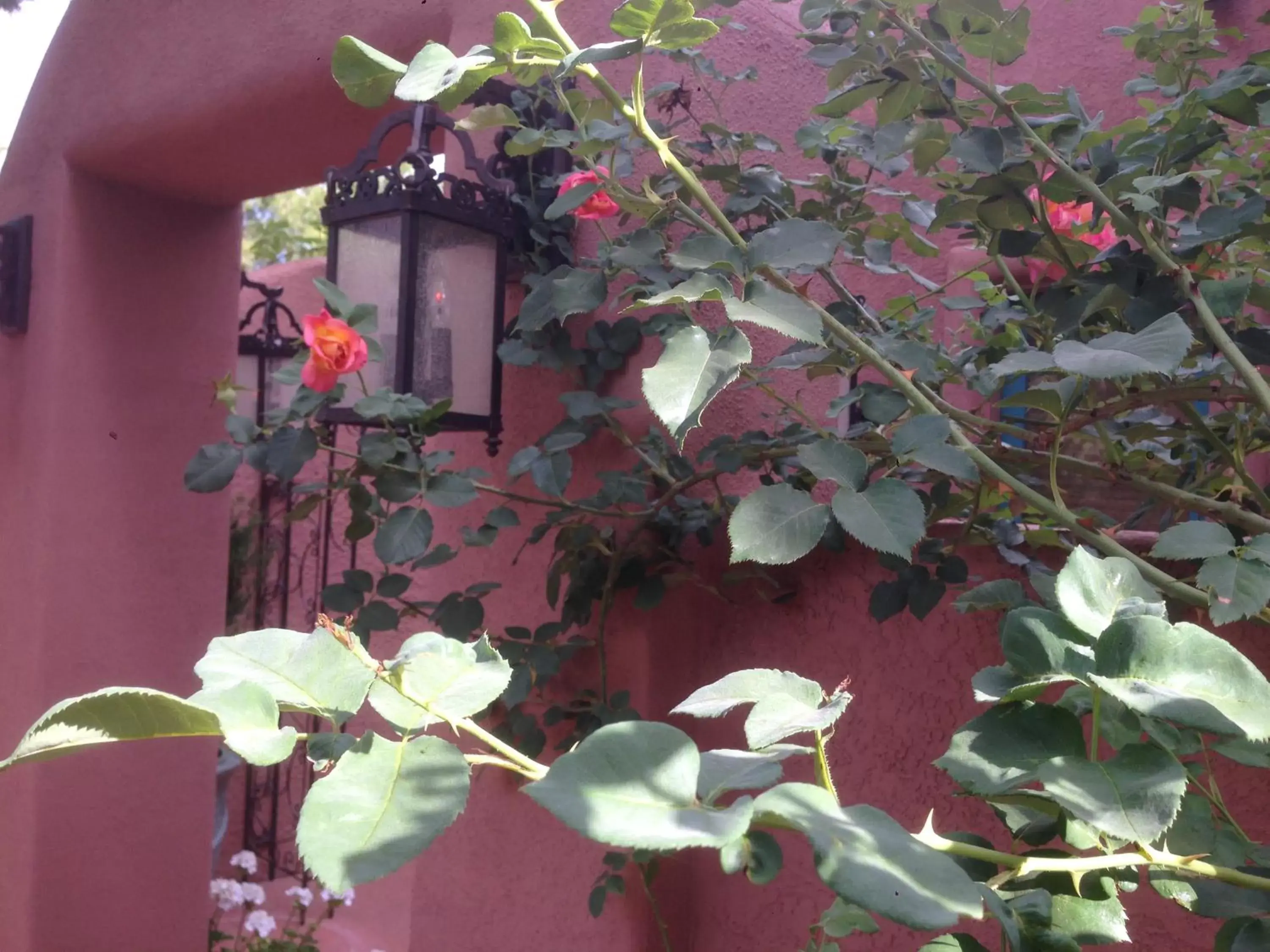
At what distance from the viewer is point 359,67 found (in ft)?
2.56

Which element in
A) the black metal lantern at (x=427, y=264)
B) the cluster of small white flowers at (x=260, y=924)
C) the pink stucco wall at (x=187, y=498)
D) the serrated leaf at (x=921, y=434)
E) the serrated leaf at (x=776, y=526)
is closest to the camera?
the serrated leaf at (x=776, y=526)

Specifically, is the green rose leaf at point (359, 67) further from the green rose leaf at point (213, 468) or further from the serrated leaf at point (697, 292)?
the green rose leaf at point (213, 468)

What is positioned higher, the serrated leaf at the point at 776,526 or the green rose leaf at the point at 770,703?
the serrated leaf at the point at 776,526

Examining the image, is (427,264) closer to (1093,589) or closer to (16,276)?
(1093,589)

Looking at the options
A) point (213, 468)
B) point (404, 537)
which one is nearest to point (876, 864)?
point (404, 537)

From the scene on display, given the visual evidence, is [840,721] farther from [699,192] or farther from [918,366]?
[699,192]

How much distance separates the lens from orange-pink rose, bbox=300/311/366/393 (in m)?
A: 1.44

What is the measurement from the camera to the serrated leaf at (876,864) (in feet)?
1.19

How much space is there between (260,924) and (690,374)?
2925 millimetres

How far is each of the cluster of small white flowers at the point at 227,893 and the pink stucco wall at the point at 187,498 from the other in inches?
8.7

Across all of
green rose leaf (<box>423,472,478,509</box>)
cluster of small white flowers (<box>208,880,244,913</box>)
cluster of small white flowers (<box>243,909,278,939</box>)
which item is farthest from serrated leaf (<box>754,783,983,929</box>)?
cluster of small white flowers (<box>208,880,244,913</box>)

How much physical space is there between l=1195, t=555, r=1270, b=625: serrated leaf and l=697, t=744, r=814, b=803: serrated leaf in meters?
0.42

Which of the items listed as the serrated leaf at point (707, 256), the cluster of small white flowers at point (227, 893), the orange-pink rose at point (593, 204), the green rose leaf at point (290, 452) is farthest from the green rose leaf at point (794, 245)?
the cluster of small white flowers at point (227, 893)

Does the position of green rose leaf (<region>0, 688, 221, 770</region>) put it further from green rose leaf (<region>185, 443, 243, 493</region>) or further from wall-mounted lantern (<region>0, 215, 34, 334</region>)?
wall-mounted lantern (<region>0, 215, 34, 334</region>)
